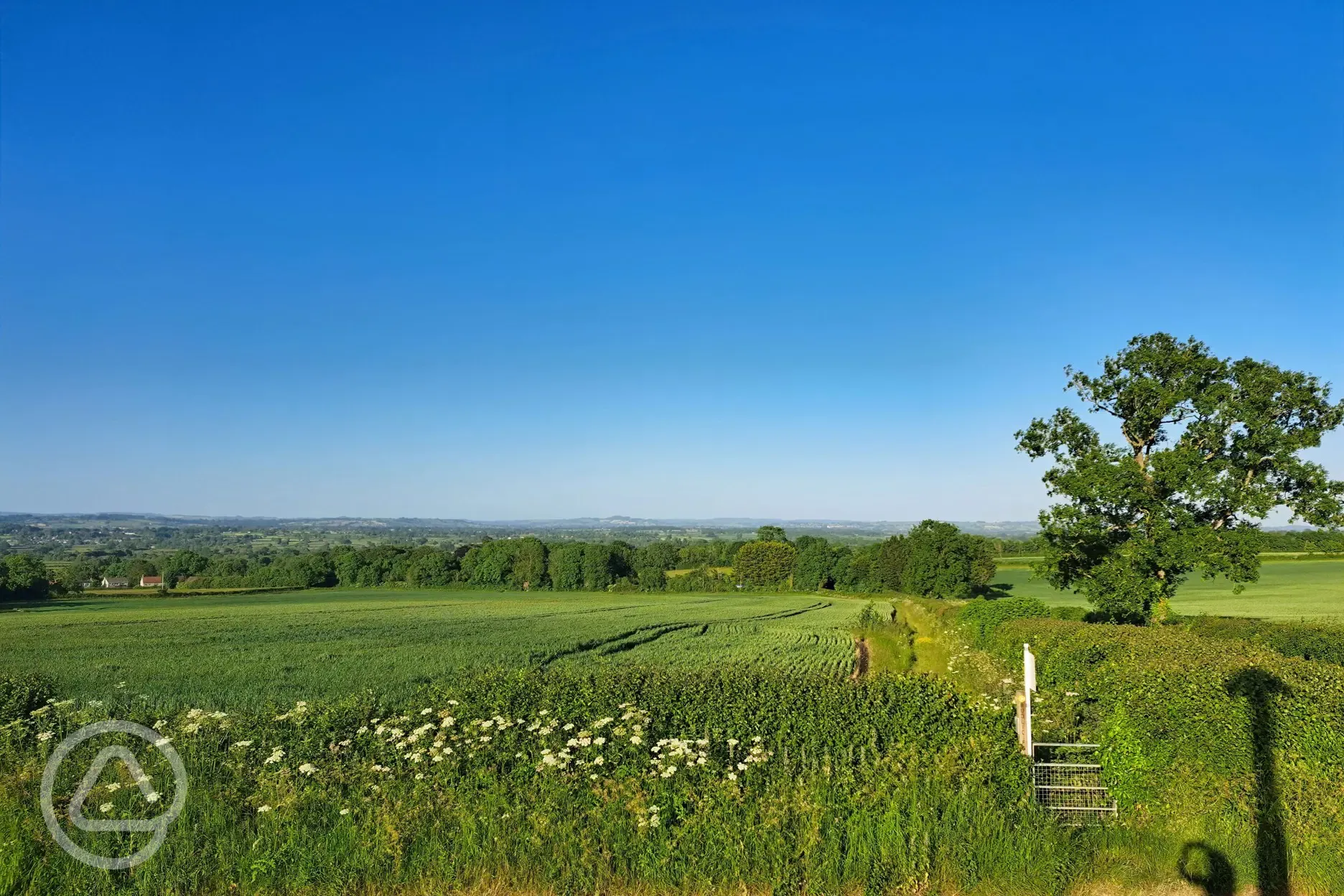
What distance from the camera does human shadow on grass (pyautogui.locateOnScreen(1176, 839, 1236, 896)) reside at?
6.39 meters

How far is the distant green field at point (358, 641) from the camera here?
70.9ft

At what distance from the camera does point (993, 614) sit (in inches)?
1356

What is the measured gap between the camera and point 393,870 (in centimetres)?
616

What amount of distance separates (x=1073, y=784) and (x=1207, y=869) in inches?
54.7

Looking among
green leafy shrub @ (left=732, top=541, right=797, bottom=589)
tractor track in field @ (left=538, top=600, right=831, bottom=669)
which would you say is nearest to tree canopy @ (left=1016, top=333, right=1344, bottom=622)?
tractor track in field @ (left=538, top=600, right=831, bottom=669)

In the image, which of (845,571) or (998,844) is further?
(845,571)

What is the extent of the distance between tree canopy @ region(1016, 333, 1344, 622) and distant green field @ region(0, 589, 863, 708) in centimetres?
1086

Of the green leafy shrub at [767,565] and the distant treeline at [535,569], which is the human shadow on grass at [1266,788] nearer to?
the distant treeline at [535,569]

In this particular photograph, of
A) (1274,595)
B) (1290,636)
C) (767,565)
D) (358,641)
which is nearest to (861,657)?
(1290,636)

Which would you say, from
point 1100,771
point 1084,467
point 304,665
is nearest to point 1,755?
point 1100,771

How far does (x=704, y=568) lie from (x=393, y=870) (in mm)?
100072

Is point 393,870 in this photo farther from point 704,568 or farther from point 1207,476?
point 704,568
